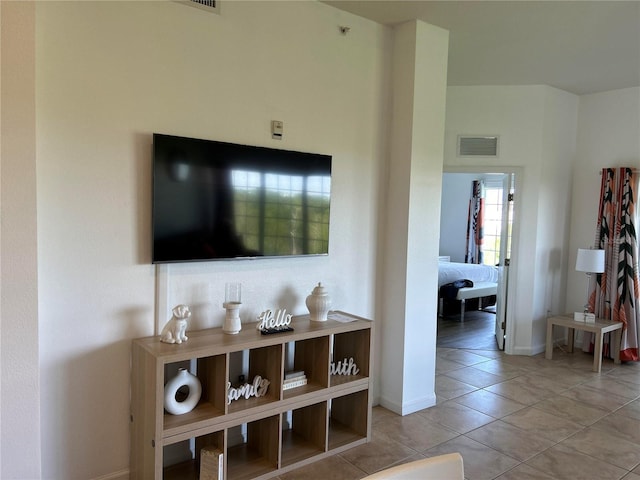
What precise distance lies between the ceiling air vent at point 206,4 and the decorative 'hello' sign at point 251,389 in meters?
2.06

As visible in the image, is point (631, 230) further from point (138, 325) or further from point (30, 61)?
point (30, 61)

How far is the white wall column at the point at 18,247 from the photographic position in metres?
1.91

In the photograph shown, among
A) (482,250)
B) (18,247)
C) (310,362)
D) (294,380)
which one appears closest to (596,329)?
(310,362)

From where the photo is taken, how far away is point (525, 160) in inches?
196

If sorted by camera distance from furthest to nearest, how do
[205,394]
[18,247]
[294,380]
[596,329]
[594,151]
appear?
[594,151], [596,329], [294,380], [205,394], [18,247]

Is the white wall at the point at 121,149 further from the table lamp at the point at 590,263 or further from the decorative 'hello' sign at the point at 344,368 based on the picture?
the table lamp at the point at 590,263

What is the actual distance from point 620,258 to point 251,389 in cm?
422

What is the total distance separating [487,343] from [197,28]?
459 cm

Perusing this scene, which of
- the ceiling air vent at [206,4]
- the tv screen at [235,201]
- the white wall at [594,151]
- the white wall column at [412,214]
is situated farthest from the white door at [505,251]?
the ceiling air vent at [206,4]

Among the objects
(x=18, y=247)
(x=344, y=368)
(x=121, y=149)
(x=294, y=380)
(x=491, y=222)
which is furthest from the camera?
(x=491, y=222)

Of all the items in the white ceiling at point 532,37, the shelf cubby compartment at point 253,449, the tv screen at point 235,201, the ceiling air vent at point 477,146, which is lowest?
the shelf cubby compartment at point 253,449

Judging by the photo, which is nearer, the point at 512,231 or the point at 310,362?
the point at 310,362

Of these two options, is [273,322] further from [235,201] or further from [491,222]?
[491,222]

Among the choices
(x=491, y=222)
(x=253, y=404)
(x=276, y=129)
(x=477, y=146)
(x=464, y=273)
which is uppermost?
(x=477, y=146)
